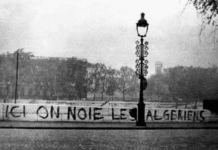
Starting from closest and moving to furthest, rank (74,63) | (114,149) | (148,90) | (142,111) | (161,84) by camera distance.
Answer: (114,149)
(142,111)
(74,63)
(161,84)
(148,90)

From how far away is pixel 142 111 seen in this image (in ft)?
53.2

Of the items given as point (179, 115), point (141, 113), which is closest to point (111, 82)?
point (179, 115)

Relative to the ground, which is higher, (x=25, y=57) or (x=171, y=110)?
(x=25, y=57)

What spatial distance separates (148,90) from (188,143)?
85.0 meters

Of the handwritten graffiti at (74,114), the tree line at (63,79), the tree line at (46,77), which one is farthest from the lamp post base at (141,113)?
the tree line at (46,77)

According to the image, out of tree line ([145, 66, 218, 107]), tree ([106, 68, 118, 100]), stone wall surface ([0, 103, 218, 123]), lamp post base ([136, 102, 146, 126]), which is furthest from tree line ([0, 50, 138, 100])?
lamp post base ([136, 102, 146, 126])

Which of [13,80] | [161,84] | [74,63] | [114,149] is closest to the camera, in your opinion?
[114,149]

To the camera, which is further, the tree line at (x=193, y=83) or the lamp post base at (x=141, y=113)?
the tree line at (x=193, y=83)

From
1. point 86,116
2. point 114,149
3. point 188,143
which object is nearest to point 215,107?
point 86,116

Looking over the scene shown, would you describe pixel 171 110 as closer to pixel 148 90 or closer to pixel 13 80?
pixel 13 80

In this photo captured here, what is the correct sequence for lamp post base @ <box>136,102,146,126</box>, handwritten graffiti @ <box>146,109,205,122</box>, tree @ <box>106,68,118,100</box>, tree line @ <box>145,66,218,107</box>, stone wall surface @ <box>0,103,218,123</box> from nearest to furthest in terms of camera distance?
lamp post base @ <box>136,102,146,126</box>
stone wall surface @ <box>0,103,218,123</box>
handwritten graffiti @ <box>146,109,205,122</box>
tree line @ <box>145,66,218,107</box>
tree @ <box>106,68,118,100</box>

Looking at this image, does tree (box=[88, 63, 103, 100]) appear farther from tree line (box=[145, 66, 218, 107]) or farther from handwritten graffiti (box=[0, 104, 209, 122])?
handwritten graffiti (box=[0, 104, 209, 122])

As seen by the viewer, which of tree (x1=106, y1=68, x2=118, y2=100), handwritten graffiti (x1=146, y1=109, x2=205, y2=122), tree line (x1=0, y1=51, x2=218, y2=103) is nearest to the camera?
handwritten graffiti (x1=146, y1=109, x2=205, y2=122)

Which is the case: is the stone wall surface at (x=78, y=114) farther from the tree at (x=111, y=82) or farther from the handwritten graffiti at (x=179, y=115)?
the tree at (x=111, y=82)
